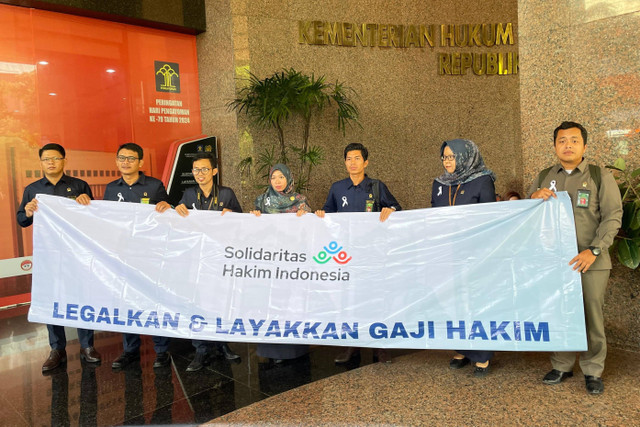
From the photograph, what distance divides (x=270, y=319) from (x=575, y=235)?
1.90 metres

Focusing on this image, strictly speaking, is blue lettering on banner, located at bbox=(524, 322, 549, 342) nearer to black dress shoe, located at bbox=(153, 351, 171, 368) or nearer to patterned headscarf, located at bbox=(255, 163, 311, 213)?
patterned headscarf, located at bbox=(255, 163, 311, 213)

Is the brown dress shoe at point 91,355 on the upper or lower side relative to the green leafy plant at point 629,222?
lower

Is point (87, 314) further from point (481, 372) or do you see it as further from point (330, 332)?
point (481, 372)

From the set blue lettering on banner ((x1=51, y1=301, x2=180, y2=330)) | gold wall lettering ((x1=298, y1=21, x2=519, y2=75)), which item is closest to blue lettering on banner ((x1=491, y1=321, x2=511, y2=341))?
blue lettering on banner ((x1=51, y1=301, x2=180, y2=330))

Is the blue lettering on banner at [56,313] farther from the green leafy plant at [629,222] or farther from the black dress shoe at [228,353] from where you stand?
the green leafy plant at [629,222]

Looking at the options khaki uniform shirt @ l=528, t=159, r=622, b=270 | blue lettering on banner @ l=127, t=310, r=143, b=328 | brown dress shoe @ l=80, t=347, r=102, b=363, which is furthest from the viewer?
brown dress shoe @ l=80, t=347, r=102, b=363

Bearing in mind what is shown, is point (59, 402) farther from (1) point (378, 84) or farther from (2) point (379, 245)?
(1) point (378, 84)

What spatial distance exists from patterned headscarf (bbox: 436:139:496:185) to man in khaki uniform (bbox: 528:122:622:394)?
412 millimetres

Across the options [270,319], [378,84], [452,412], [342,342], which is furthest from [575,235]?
[378,84]

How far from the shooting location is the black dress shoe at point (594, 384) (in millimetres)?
2889

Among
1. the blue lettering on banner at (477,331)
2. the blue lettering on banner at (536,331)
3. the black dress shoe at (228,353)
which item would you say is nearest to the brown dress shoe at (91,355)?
the black dress shoe at (228,353)

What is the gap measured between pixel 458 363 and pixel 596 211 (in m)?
1.31

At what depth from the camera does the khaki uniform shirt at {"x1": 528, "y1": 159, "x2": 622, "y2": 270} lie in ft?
9.34

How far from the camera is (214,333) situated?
3240 mm
